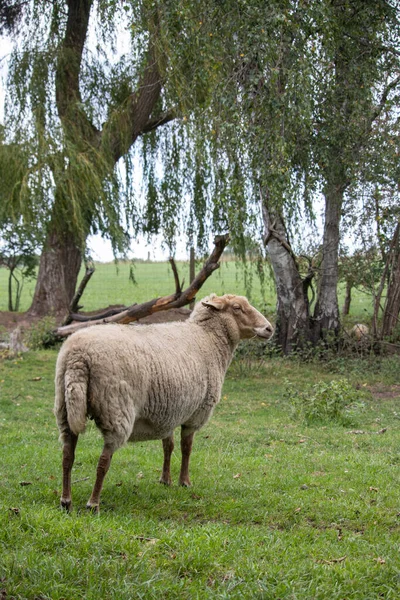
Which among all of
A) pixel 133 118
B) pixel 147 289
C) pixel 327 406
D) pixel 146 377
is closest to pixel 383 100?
pixel 327 406

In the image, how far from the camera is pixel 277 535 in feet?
14.6

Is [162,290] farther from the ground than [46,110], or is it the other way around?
[46,110]

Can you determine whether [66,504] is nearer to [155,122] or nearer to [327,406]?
[327,406]

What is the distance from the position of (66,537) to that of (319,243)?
12022mm

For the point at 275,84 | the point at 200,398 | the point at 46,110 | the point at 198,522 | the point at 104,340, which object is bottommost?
the point at 198,522

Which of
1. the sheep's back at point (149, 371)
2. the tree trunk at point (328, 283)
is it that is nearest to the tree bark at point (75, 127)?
the tree trunk at point (328, 283)

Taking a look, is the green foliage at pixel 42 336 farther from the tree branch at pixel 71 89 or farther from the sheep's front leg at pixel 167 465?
the sheep's front leg at pixel 167 465

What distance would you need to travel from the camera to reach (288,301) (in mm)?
14578

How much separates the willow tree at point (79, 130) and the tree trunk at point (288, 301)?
336 cm

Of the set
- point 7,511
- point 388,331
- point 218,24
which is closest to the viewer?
point 7,511

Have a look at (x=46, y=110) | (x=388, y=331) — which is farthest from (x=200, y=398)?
(x=46, y=110)

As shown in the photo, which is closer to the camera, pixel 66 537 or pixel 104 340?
pixel 66 537

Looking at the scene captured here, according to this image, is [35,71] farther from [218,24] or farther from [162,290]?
[162,290]

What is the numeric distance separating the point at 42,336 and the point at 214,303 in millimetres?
8543
